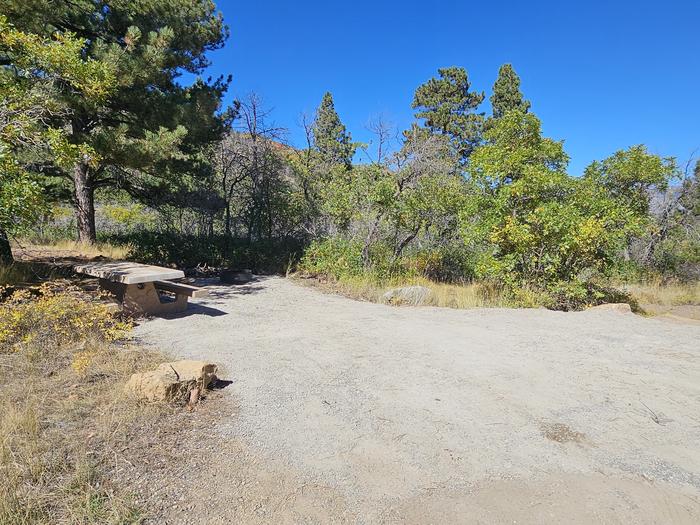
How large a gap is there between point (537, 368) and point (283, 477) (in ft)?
9.97

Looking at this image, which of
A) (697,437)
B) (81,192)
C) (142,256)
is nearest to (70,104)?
(81,192)

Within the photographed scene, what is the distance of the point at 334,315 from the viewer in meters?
6.40

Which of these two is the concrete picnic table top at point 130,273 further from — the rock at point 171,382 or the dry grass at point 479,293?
the dry grass at point 479,293

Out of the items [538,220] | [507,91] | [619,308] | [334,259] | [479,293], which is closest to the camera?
[619,308]

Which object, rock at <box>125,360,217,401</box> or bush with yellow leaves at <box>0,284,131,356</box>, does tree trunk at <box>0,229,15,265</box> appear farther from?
rock at <box>125,360,217,401</box>

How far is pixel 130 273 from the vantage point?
519cm

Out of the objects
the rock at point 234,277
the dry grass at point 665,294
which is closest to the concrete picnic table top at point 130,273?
the rock at point 234,277

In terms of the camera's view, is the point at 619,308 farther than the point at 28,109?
Yes

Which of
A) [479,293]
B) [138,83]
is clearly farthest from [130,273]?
[479,293]

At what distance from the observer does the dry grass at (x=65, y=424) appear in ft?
6.10

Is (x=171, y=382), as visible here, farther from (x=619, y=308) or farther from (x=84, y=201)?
(x=84, y=201)

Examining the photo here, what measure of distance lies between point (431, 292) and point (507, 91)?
56.8ft

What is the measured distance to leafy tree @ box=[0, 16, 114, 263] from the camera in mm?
3968

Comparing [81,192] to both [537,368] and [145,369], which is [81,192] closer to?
[145,369]
